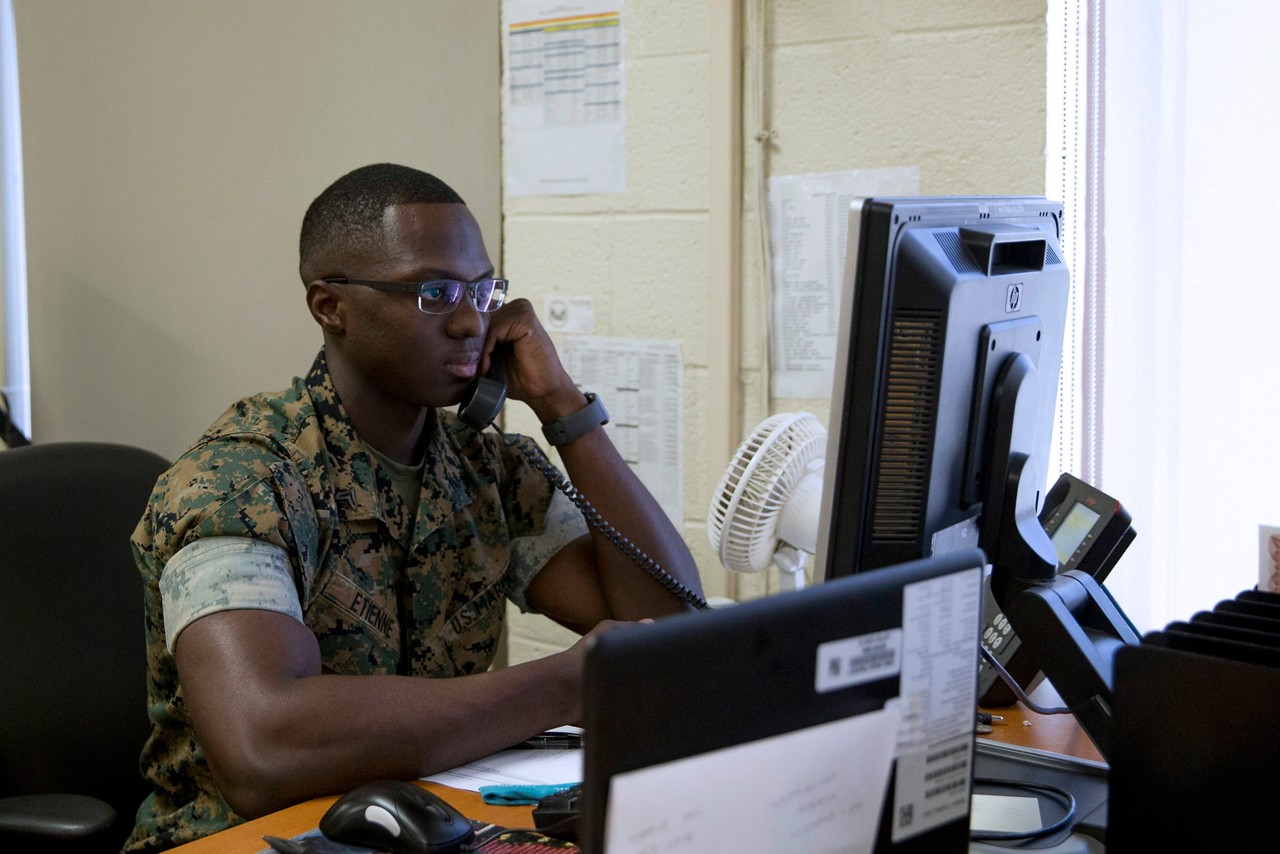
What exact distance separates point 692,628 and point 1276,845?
0.43 m

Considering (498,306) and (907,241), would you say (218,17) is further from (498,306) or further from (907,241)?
(907,241)

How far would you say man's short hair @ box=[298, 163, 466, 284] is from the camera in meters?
1.69

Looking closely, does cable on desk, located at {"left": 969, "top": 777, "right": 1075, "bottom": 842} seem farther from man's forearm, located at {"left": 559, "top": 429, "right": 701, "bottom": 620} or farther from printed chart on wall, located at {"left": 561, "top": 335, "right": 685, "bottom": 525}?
printed chart on wall, located at {"left": 561, "top": 335, "right": 685, "bottom": 525}

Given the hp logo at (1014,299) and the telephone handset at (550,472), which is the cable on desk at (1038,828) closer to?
the hp logo at (1014,299)

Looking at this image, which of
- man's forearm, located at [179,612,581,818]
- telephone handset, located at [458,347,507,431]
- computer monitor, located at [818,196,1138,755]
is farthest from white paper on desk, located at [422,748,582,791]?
telephone handset, located at [458,347,507,431]

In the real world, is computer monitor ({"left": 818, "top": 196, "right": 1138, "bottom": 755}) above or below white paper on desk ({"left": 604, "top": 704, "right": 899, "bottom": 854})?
above

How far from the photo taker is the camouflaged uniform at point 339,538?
1.47m

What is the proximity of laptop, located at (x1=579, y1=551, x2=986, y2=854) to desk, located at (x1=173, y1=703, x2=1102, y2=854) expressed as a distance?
51 centimetres

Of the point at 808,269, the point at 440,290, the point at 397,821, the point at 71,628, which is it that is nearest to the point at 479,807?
the point at 397,821

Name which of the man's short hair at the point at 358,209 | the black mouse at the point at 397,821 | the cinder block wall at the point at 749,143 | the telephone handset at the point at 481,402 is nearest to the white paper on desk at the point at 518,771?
the black mouse at the point at 397,821

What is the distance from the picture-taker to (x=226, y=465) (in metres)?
1.48

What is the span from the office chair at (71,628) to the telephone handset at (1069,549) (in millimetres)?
1137

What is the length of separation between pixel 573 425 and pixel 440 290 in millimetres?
328

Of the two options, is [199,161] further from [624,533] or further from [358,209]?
[624,533]
